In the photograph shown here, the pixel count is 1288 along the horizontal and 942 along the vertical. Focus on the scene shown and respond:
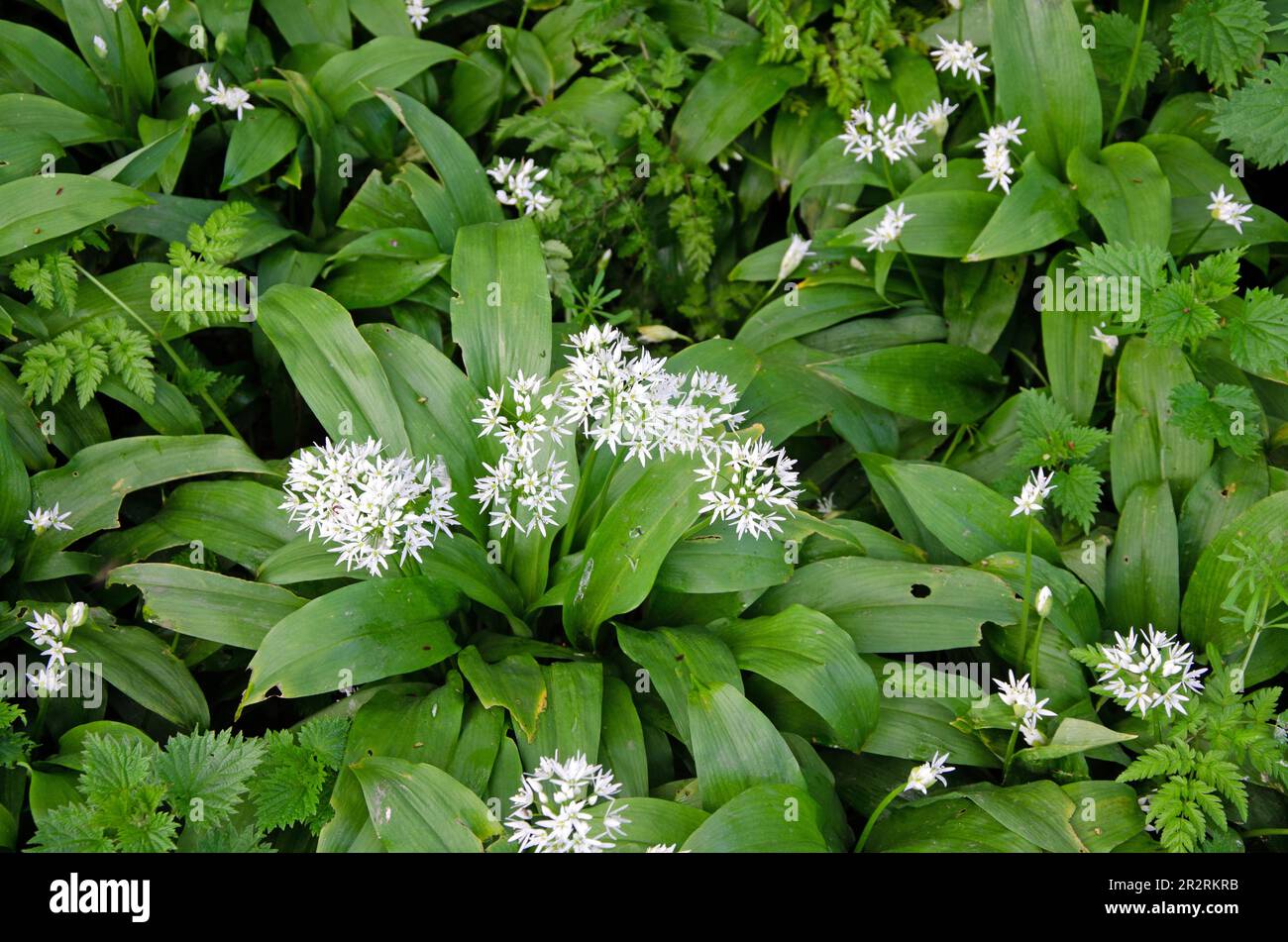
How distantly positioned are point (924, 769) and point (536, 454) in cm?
147

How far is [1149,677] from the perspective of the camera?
9.89 feet

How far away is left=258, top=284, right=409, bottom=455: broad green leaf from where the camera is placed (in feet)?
11.0

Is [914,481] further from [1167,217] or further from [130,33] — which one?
[130,33]

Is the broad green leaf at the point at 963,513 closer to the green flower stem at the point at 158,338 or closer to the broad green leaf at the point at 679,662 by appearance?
the broad green leaf at the point at 679,662

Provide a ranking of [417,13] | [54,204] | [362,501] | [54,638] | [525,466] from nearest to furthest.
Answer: [362,501] < [525,466] < [54,638] < [54,204] < [417,13]

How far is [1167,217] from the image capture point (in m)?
3.77

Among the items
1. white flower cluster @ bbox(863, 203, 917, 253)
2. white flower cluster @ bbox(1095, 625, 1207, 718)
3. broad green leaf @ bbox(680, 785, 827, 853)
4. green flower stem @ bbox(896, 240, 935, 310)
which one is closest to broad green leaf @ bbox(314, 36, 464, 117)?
white flower cluster @ bbox(863, 203, 917, 253)

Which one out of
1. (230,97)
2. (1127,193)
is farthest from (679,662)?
(230,97)

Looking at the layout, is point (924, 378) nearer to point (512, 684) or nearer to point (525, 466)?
point (525, 466)

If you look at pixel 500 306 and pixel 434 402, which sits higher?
pixel 500 306

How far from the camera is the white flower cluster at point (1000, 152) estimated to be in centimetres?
383

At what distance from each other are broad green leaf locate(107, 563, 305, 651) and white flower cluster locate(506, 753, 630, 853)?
100cm

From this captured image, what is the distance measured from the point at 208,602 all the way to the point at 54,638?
0.43 metres
